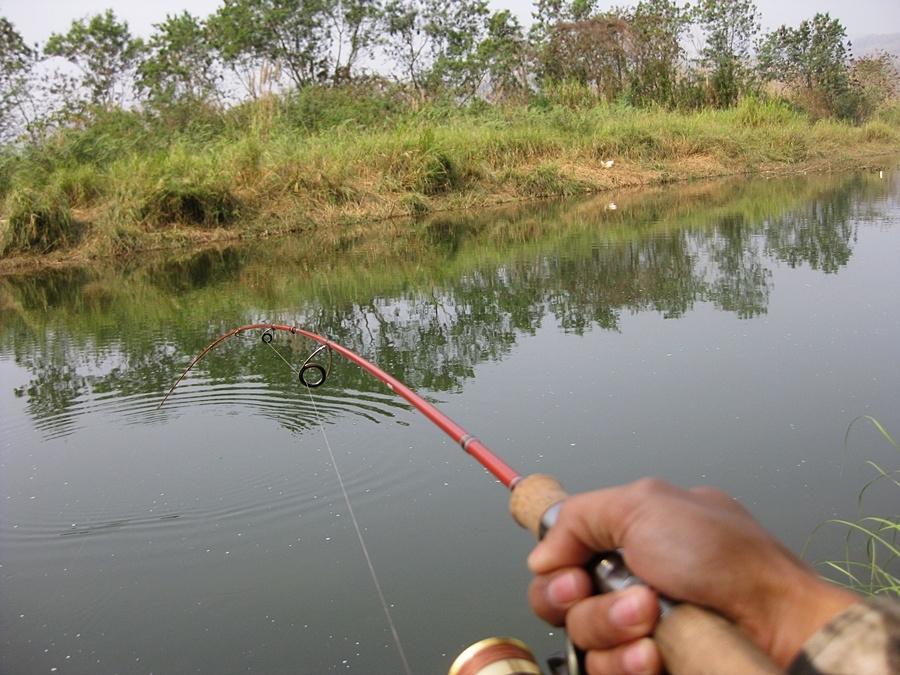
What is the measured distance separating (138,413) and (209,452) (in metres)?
0.84

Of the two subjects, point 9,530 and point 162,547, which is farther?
point 9,530

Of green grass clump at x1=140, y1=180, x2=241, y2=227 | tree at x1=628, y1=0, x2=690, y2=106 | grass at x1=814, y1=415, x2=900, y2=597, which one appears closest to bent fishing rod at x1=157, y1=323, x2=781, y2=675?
grass at x1=814, y1=415, x2=900, y2=597

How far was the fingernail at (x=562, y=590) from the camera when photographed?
0.72 m

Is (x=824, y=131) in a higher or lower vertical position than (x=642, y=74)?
lower

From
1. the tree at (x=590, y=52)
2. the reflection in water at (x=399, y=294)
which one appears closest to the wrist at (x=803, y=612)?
the reflection in water at (x=399, y=294)

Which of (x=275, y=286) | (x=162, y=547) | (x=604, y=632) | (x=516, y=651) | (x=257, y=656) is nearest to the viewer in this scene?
(x=604, y=632)

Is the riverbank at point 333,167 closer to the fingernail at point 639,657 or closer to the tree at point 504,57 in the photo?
the tree at point 504,57

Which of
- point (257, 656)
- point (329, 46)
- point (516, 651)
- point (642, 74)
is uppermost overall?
point (329, 46)

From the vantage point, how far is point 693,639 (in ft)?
2.02

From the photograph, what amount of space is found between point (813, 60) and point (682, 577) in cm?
2801

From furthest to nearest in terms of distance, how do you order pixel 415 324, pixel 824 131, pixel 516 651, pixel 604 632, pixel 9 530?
pixel 824 131 < pixel 415 324 < pixel 9 530 < pixel 516 651 < pixel 604 632

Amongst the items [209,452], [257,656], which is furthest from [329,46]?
[257,656]

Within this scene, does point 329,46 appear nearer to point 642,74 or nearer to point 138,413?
point 642,74

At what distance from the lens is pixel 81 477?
349 cm
